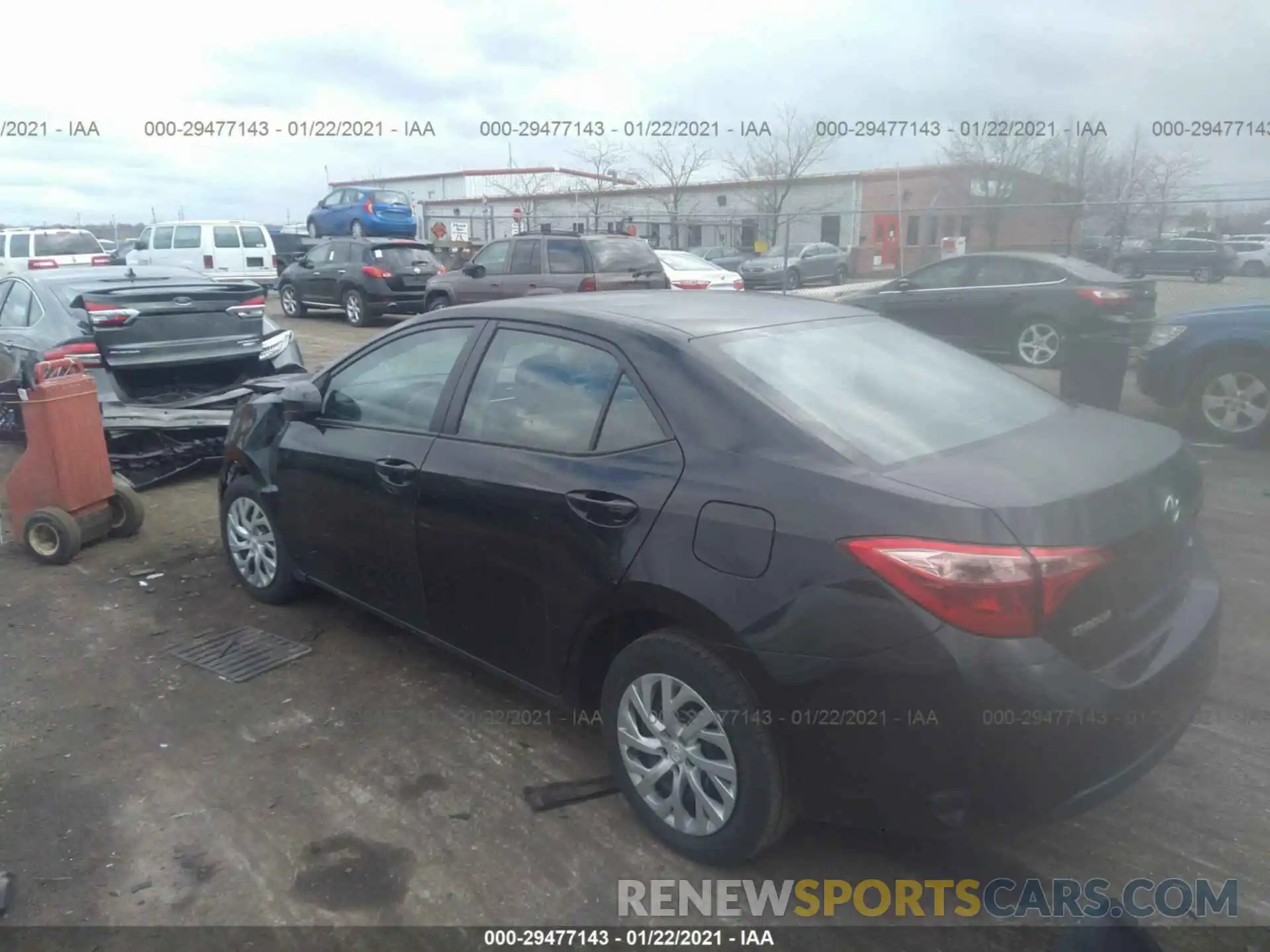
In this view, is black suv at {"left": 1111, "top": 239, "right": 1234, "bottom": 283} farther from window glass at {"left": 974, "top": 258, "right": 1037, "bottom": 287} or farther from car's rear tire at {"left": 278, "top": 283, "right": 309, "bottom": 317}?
car's rear tire at {"left": 278, "top": 283, "right": 309, "bottom": 317}

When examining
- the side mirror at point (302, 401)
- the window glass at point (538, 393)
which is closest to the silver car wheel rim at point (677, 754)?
the window glass at point (538, 393)

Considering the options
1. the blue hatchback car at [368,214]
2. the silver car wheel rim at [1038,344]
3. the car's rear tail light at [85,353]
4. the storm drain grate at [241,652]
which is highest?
the blue hatchback car at [368,214]

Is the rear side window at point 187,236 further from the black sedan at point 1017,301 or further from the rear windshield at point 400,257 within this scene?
the black sedan at point 1017,301

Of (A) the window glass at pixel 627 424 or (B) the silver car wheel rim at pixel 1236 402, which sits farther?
(B) the silver car wheel rim at pixel 1236 402

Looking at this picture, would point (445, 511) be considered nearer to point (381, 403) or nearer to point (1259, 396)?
point (381, 403)

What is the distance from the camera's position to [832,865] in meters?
3.01

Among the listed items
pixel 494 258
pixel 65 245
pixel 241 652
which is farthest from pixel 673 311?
pixel 65 245

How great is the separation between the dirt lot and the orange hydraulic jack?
100cm

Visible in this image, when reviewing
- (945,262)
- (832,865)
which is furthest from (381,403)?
(945,262)

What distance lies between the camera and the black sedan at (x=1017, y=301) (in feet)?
35.3

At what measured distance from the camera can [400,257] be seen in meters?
17.7

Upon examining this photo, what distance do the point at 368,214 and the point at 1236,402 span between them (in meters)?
21.4

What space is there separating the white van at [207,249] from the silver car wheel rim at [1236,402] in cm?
1914

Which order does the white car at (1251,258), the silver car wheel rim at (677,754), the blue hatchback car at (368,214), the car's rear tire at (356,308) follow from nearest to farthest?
1. the silver car wheel rim at (677,754)
2. the white car at (1251,258)
3. the car's rear tire at (356,308)
4. the blue hatchback car at (368,214)
